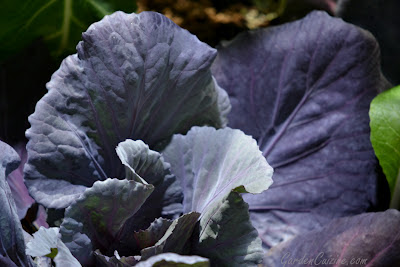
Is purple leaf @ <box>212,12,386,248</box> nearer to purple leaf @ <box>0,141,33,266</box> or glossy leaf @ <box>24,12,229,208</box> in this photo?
glossy leaf @ <box>24,12,229,208</box>

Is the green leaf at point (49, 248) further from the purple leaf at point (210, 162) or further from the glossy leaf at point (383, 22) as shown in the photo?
the glossy leaf at point (383, 22)

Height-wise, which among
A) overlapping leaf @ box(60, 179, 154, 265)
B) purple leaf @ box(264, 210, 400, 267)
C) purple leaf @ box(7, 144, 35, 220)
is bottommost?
purple leaf @ box(264, 210, 400, 267)

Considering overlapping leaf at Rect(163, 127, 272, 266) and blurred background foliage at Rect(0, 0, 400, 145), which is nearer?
overlapping leaf at Rect(163, 127, 272, 266)

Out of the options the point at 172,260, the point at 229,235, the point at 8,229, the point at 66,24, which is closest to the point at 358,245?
the point at 229,235

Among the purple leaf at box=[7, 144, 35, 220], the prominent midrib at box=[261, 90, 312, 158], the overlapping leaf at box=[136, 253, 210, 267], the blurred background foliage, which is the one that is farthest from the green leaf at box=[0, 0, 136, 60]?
the overlapping leaf at box=[136, 253, 210, 267]

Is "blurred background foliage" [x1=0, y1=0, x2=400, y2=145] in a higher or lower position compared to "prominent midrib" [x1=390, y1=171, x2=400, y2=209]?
higher

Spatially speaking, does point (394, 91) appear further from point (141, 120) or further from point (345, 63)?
point (141, 120)
